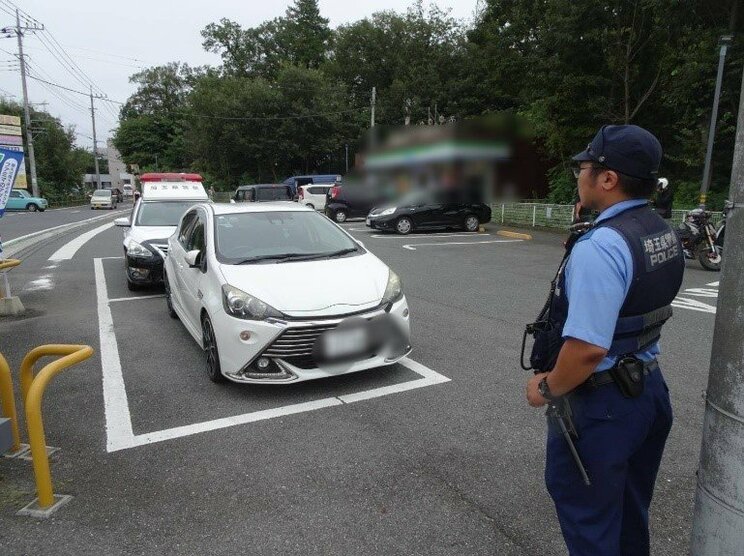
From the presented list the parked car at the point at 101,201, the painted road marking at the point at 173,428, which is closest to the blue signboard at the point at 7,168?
the painted road marking at the point at 173,428

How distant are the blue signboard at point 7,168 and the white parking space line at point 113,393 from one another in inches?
67.1

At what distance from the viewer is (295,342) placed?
13.0 feet

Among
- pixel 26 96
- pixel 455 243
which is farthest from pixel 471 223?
pixel 26 96

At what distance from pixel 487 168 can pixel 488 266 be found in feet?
9.65

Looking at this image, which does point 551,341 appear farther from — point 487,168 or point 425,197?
point 425,197

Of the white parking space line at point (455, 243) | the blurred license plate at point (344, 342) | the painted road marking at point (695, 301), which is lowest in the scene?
the painted road marking at point (695, 301)

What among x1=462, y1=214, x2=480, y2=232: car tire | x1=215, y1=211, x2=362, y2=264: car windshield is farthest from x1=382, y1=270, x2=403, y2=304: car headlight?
x1=462, y1=214, x2=480, y2=232: car tire

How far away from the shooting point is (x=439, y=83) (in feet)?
108

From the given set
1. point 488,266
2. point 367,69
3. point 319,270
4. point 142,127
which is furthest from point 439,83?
point 142,127

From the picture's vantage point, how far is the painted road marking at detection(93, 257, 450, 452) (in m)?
3.57

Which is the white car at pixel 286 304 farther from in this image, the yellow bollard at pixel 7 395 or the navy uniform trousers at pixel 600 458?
the navy uniform trousers at pixel 600 458

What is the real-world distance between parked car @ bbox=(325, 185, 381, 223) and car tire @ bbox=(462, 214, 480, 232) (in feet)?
15.6

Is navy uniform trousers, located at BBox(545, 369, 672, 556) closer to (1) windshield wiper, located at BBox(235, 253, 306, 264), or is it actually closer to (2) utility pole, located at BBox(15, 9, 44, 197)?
(1) windshield wiper, located at BBox(235, 253, 306, 264)

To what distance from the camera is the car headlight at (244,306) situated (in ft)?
13.1
